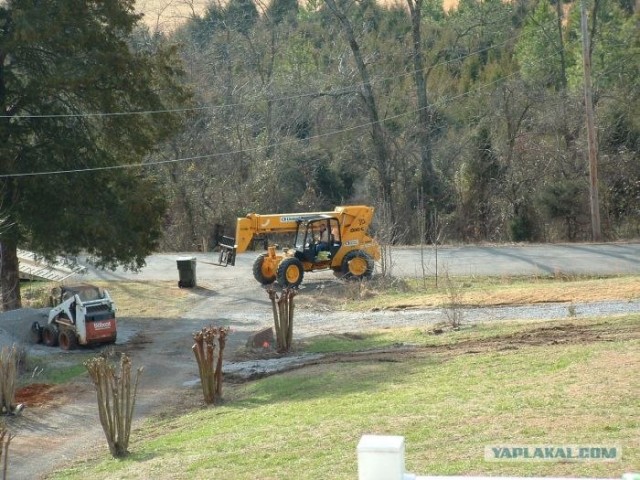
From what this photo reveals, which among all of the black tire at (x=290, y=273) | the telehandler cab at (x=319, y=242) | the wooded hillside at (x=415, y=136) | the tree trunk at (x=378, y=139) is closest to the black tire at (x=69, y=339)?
the black tire at (x=290, y=273)

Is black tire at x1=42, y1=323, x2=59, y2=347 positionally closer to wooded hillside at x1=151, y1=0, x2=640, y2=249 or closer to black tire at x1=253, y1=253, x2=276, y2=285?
black tire at x1=253, y1=253, x2=276, y2=285

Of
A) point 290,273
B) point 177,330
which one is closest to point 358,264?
point 290,273

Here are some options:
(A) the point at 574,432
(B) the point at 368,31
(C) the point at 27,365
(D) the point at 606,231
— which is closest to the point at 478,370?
(A) the point at 574,432

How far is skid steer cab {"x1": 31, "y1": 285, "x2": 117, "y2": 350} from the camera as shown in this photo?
2469cm

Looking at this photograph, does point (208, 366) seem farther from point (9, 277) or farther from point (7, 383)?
point (9, 277)

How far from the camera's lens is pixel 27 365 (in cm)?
2292

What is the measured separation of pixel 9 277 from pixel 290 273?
8330 mm

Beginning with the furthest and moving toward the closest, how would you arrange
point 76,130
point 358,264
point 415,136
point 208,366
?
point 415,136, point 358,264, point 76,130, point 208,366

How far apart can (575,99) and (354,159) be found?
1274cm

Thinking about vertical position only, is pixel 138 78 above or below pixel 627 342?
above

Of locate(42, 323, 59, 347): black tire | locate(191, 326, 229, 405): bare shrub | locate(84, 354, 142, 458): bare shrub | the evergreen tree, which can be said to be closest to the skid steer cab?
locate(42, 323, 59, 347): black tire

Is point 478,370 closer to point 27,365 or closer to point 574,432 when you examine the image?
point 574,432

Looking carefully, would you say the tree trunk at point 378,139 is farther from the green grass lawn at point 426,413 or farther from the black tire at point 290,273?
the green grass lawn at point 426,413

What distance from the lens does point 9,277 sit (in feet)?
100
